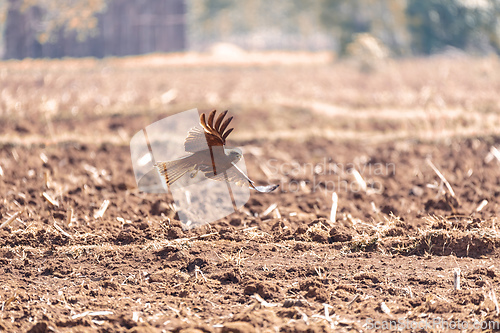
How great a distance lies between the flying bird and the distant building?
1233 cm

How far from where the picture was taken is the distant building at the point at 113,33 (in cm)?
1596

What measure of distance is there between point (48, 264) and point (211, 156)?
163 cm

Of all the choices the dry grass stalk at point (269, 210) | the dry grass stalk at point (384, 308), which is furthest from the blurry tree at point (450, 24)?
the dry grass stalk at point (384, 308)

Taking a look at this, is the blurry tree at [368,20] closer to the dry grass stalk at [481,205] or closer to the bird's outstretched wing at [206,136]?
the dry grass stalk at [481,205]

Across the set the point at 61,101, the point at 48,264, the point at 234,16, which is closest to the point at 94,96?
the point at 61,101

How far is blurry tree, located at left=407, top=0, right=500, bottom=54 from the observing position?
75.4 feet

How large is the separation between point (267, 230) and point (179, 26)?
18377 millimetres

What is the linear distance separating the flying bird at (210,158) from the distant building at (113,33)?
1233 centimetres

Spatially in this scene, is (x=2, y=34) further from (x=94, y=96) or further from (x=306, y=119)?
(x=306, y=119)

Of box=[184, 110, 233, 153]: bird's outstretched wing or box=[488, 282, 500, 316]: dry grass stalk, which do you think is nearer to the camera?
box=[488, 282, 500, 316]: dry grass stalk

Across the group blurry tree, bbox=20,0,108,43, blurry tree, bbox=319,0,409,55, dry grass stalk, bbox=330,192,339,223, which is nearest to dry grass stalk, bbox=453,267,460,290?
dry grass stalk, bbox=330,192,339,223

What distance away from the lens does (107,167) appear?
8266 millimetres

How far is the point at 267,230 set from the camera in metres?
5.73

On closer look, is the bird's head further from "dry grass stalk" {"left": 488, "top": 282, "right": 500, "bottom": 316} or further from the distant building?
the distant building
